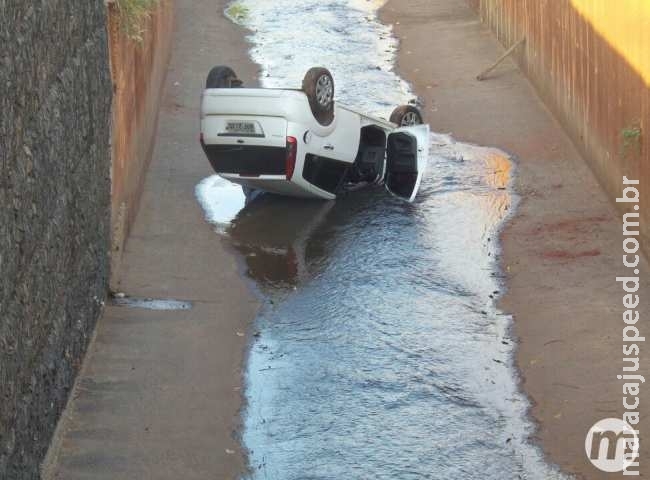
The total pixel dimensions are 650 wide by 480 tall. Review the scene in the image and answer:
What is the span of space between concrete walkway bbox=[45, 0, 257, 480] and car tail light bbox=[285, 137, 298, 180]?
122 cm

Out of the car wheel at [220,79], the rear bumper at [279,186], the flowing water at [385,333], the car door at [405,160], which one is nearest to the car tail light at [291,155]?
the rear bumper at [279,186]

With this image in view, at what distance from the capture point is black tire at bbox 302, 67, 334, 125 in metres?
15.9

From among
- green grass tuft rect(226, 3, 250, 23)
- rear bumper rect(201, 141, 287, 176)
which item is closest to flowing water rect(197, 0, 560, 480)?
rear bumper rect(201, 141, 287, 176)

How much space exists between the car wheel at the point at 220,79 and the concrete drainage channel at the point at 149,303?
3.84m

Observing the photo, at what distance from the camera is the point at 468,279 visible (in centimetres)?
1460

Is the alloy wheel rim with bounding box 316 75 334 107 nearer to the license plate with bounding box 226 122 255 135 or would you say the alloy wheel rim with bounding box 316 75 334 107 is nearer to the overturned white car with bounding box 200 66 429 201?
the overturned white car with bounding box 200 66 429 201

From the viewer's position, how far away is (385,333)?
43.1 feet

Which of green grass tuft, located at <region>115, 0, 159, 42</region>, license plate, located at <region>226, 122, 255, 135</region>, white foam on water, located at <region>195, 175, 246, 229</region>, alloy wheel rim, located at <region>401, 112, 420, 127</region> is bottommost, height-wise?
white foam on water, located at <region>195, 175, 246, 229</region>

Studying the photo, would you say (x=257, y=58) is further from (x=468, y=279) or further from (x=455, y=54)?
(x=468, y=279)

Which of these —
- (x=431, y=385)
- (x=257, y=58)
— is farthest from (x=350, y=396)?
(x=257, y=58)

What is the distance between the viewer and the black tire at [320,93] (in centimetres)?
1590

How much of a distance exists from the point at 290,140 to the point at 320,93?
83 centimetres

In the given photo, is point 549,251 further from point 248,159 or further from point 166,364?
point 166,364

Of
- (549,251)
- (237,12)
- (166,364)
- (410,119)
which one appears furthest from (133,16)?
(237,12)
